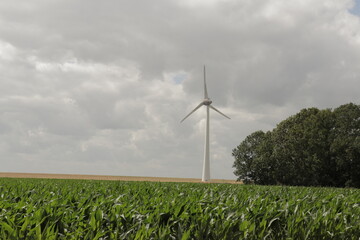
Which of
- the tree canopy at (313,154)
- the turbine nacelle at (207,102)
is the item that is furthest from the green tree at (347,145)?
the turbine nacelle at (207,102)

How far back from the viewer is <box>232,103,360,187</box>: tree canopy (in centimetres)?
6028

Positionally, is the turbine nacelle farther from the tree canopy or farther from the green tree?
the green tree

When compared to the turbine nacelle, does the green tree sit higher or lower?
lower

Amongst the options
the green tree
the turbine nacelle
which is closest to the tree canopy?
the green tree

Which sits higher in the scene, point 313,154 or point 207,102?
point 207,102

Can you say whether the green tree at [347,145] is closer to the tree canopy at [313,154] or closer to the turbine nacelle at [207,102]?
the tree canopy at [313,154]

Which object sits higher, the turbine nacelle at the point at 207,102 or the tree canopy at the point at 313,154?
the turbine nacelle at the point at 207,102

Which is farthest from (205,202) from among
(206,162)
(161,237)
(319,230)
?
(206,162)

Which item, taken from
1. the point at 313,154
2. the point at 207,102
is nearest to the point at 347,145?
the point at 313,154

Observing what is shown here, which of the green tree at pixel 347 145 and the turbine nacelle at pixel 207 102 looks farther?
the turbine nacelle at pixel 207 102

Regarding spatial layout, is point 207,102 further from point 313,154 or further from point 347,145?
point 347,145

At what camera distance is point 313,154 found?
203 ft

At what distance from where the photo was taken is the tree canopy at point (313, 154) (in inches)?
2373

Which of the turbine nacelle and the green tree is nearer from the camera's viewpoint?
the green tree
